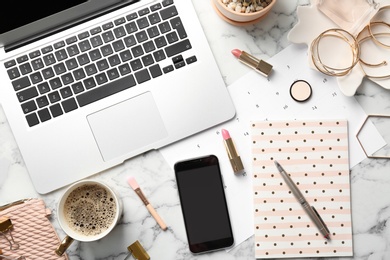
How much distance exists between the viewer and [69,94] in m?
0.86

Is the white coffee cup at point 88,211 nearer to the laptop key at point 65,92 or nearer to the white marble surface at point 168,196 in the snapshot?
the white marble surface at point 168,196

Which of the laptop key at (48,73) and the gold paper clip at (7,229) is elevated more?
the laptop key at (48,73)

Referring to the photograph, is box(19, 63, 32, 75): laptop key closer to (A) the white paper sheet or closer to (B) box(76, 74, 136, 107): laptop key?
(B) box(76, 74, 136, 107): laptop key

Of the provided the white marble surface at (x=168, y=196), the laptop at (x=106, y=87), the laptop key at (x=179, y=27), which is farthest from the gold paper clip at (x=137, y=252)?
the laptop key at (x=179, y=27)

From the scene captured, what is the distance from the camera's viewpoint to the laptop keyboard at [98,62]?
0.86 m

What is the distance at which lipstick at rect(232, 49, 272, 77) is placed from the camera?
88 centimetres

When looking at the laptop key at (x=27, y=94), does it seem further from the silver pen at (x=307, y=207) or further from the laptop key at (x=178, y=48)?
the silver pen at (x=307, y=207)

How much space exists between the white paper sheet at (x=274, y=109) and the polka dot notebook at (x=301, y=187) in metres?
0.02

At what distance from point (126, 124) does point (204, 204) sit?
19 cm

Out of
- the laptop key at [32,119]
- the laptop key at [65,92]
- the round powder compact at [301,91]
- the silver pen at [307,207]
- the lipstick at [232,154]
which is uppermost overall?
the laptop key at [65,92]

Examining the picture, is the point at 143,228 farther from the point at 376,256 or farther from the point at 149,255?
the point at 376,256

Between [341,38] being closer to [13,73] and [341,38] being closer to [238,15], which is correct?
[238,15]

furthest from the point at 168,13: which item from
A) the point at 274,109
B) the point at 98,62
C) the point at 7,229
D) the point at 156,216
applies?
the point at 7,229

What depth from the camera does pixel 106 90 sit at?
34.0 inches
